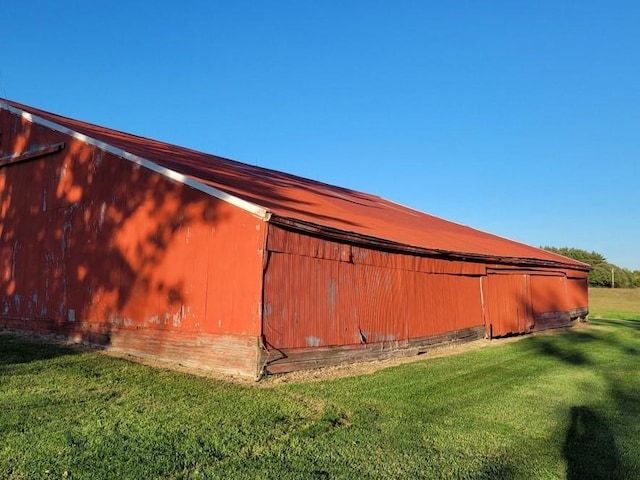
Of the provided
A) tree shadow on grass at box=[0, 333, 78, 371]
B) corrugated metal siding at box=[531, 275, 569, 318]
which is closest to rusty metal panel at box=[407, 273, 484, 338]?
corrugated metal siding at box=[531, 275, 569, 318]

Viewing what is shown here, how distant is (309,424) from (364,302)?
501cm

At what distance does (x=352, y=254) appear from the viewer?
1106 centimetres

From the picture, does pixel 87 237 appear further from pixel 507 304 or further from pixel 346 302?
pixel 507 304

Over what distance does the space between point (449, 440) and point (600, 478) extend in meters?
1.54

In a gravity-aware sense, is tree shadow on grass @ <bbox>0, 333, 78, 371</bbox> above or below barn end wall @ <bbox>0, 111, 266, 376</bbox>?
below

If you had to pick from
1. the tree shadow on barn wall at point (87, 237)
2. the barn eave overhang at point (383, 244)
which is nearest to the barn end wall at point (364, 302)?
the barn eave overhang at point (383, 244)

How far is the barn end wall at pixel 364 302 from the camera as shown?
9430 millimetres

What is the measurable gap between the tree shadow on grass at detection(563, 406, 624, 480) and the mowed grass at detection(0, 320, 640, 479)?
0.02 meters

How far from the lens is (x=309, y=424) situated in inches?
256

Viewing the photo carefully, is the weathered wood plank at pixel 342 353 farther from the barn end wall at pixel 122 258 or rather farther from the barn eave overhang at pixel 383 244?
the barn eave overhang at pixel 383 244

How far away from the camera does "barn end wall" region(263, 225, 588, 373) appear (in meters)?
9.43

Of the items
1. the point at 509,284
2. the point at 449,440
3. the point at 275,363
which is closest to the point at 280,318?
the point at 275,363

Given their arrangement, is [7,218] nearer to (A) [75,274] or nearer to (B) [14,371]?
(A) [75,274]

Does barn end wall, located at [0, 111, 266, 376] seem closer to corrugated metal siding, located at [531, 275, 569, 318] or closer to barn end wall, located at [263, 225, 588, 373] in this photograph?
barn end wall, located at [263, 225, 588, 373]
